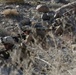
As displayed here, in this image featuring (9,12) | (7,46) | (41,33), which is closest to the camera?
(7,46)

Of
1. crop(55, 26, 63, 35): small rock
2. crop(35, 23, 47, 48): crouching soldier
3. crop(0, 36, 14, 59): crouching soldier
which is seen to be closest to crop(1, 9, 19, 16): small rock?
crop(35, 23, 47, 48): crouching soldier

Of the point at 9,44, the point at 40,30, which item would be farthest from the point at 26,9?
the point at 9,44

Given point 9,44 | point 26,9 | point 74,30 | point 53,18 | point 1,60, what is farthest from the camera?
point 26,9

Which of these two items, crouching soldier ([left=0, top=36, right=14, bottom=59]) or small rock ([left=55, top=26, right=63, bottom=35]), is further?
small rock ([left=55, top=26, right=63, bottom=35])

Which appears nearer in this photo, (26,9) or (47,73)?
(47,73)

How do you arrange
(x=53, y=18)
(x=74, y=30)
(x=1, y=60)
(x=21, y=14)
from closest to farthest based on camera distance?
(x=1, y=60), (x=74, y=30), (x=53, y=18), (x=21, y=14)

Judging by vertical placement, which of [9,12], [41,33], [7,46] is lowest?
[9,12]

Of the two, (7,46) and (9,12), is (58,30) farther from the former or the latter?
(9,12)

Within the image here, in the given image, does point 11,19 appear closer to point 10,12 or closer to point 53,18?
point 10,12

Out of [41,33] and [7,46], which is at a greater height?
[7,46]

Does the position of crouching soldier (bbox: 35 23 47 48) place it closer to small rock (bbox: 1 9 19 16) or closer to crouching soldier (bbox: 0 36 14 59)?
crouching soldier (bbox: 0 36 14 59)

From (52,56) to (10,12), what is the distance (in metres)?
4.47

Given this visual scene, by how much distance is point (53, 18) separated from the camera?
8.58m

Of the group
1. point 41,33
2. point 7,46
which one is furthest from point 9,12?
point 7,46
